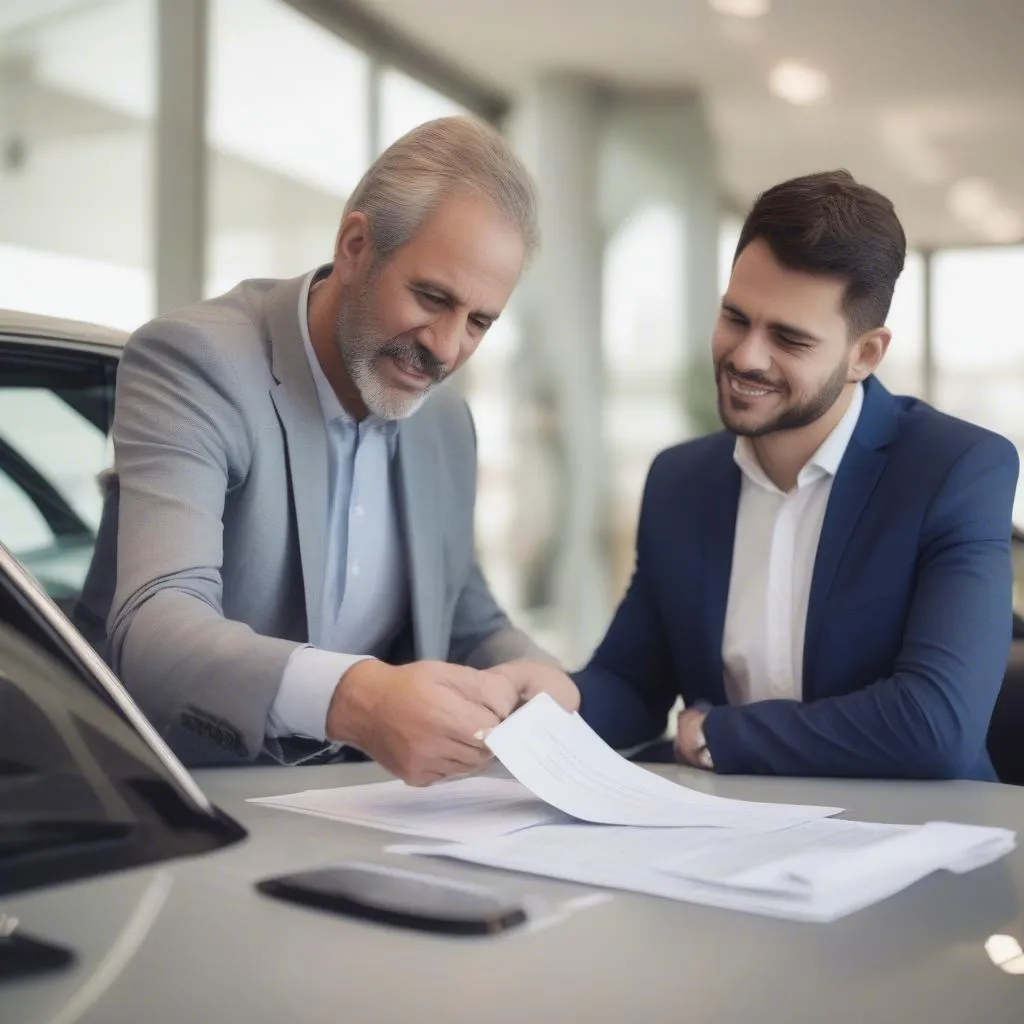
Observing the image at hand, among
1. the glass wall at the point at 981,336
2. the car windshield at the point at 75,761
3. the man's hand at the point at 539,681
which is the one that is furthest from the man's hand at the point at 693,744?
the glass wall at the point at 981,336

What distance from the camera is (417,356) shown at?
6.11 feet

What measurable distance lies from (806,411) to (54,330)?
123 centimetres

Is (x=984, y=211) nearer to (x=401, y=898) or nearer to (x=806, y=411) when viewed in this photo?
(x=806, y=411)

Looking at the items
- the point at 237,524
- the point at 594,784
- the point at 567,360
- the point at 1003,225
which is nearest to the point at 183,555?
the point at 237,524

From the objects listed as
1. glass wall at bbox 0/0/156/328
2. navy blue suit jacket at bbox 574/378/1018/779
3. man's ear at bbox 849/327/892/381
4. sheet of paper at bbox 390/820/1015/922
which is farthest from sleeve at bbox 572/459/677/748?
glass wall at bbox 0/0/156/328

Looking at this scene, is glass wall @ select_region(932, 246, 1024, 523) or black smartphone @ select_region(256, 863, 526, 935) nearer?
black smartphone @ select_region(256, 863, 526, 935)

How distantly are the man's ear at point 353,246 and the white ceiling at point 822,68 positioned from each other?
4.90 meters

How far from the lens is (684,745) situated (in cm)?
168

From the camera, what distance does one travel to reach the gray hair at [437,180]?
72.5 inches

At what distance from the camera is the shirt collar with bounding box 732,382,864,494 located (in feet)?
6.47

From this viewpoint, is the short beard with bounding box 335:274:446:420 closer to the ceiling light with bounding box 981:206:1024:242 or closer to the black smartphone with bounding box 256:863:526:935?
the black smartphone with bounding box 256:863:526:935

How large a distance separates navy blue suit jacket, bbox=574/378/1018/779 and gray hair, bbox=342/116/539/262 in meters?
0.52

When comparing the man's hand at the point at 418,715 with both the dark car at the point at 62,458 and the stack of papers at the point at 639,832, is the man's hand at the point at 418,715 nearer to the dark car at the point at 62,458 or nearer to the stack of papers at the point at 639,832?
the stack of papers at the point at 639,832

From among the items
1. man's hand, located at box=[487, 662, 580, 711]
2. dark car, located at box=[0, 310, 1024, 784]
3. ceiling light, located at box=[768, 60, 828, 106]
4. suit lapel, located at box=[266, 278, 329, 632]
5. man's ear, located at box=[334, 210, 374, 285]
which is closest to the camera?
man's hand, located at box=[487, 662, 580, 711]
